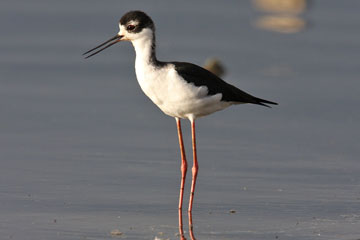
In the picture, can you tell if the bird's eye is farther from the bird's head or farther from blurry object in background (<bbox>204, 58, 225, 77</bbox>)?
blurry object in background (<bbox>204, 58, 225, 77</bbox>)

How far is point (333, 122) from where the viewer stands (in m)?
11.1

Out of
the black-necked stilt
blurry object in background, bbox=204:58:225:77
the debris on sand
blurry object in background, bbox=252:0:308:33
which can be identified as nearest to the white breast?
the black-necked stilt

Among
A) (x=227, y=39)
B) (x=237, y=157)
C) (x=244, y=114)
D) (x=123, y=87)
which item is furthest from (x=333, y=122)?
(x=227, y=39)

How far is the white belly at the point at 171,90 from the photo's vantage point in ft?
27.9

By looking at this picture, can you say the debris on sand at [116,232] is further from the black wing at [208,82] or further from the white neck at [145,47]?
the white neck at [145,47]

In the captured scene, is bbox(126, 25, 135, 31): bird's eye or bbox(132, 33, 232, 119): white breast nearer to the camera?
bbox(132, 33, 232, 119): white breast

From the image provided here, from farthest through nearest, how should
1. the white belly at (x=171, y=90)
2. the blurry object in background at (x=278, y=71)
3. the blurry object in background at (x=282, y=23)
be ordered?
the blurry object in background at (x=282, y=23)
the blurry object in background at (x=278, y=71)
the white belly at (x=171, y=90)

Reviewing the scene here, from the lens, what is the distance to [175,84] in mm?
8477

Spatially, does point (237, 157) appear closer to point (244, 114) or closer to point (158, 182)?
point (158, 182)

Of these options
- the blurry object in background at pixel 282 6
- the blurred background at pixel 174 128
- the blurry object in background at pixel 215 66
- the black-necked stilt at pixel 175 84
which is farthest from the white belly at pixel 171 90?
the blurry object in background at pixel 282 6

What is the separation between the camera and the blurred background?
313 inches

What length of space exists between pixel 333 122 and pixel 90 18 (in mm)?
5290

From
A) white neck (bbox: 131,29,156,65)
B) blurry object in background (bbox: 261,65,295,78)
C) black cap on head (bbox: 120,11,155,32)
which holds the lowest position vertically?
blurry object in background (bbox: 261,65,295,78)

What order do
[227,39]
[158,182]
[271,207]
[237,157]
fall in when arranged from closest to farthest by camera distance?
[271,207], [158,182], [237,157], [227,39]
